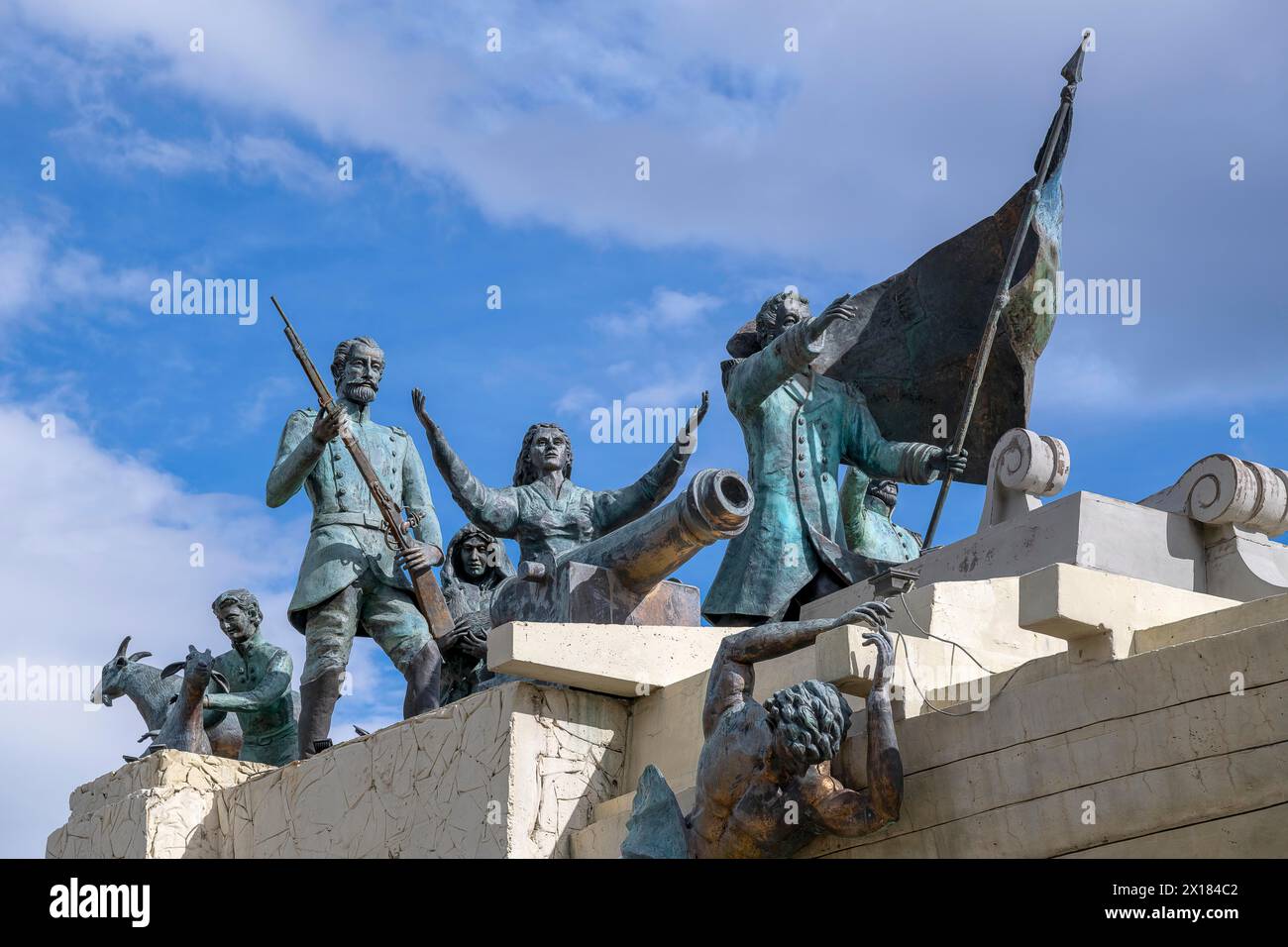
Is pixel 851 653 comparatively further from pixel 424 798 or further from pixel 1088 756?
pixel 424 798

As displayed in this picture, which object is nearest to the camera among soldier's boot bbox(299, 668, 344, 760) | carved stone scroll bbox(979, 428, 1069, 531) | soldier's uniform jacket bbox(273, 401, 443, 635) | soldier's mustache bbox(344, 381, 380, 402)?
carved stone scroll bbox(979, 428, 1069, 531)

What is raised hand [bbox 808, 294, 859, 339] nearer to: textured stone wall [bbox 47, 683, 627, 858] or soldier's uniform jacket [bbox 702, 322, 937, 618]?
soldier's uniform jacket [bbox 702, 322, 937, 618]

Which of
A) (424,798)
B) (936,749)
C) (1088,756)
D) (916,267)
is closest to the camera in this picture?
(1088,756)

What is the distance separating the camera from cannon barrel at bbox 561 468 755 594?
10062mm

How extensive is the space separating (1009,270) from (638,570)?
7.72 ft

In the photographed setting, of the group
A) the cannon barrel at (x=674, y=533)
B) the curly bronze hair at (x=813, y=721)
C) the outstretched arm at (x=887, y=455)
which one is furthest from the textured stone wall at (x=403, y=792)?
the outstretched arm at (x=887, y=455)

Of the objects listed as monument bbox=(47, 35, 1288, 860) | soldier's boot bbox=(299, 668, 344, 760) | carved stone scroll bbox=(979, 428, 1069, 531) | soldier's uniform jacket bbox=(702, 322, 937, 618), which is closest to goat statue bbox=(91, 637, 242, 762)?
monument bbox=(47, 35, 1288, 860)

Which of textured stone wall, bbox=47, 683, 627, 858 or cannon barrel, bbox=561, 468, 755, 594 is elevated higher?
cannon barrel, bbox=561, 468, 755, 594

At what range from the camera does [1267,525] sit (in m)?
10.7

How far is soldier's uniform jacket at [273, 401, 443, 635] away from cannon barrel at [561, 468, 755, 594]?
1.37 m

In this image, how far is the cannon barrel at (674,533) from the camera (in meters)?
→ 10.1
